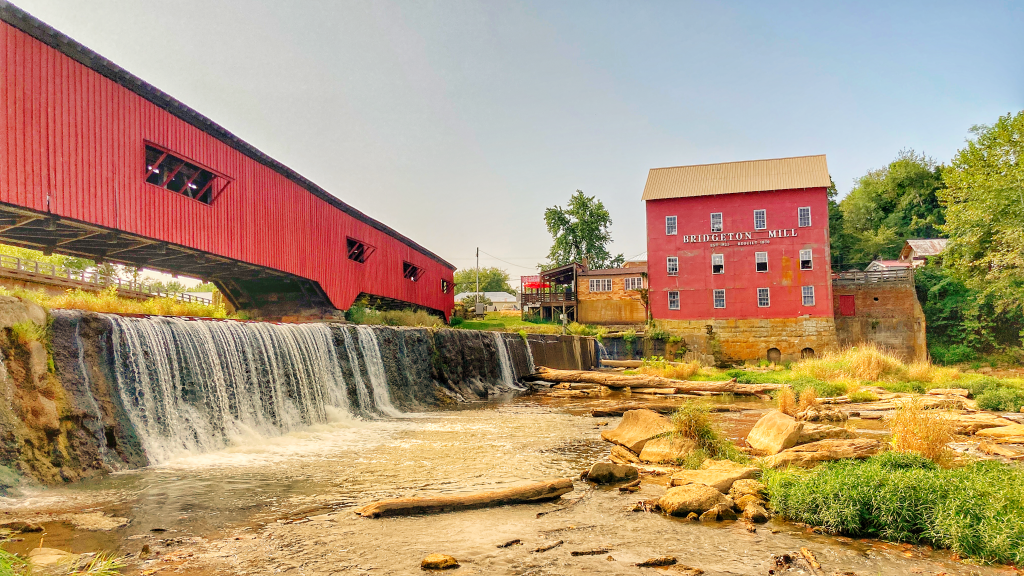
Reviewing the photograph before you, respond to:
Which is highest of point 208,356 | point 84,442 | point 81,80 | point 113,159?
point 81,80

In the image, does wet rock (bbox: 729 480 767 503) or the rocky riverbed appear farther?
wet rock (bbox: 729 480 767 503)

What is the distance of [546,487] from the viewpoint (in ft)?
22.5

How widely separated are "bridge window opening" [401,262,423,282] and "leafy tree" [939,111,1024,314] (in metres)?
27.0

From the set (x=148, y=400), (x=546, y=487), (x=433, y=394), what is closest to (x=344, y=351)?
(x=433, y=394)

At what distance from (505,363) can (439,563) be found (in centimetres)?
1952

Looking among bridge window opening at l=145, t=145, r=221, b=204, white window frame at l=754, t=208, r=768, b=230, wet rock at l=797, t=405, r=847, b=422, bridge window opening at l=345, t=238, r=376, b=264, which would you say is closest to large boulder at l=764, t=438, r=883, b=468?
wet rock at l=797, t=405, r=847, b=422

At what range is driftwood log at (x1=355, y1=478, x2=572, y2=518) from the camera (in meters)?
6.17

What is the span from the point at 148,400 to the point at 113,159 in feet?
23.2

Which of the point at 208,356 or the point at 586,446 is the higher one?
the point at 208,356

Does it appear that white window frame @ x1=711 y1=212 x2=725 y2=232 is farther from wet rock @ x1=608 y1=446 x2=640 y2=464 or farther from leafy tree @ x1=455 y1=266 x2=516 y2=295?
leafy tree @ x1=455 y1=266 x2=516 y2=295

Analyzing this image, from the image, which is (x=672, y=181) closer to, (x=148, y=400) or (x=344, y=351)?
(x=344, y=351)

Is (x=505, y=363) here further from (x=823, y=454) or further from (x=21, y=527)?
(x=21, y=527)

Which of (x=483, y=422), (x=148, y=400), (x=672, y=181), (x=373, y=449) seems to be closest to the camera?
(x=148, y=400)

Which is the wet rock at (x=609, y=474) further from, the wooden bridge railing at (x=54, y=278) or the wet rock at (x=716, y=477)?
the wooden bridge railing at (x=54, y=278)
